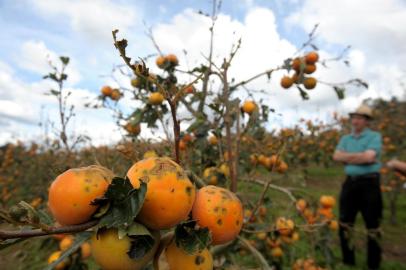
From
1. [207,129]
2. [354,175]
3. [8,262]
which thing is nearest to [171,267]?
[207,129]

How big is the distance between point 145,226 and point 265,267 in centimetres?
48

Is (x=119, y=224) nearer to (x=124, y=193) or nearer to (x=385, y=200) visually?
(x=124, y=193)

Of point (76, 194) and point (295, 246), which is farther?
point (295, 246)

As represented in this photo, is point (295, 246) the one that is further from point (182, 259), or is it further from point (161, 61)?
point (182, 259)

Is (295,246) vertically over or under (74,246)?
under

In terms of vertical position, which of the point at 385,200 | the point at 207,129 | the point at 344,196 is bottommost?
the point at 385,200

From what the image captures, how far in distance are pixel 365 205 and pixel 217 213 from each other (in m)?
4.08

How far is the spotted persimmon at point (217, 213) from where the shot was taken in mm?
931

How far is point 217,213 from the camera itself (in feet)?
3.05

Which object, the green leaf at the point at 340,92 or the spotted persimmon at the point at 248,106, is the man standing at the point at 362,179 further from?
the spotted persimmon at the point at 248,106

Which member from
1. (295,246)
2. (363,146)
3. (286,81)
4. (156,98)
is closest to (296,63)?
(286,81)

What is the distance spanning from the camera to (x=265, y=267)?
1.13 m

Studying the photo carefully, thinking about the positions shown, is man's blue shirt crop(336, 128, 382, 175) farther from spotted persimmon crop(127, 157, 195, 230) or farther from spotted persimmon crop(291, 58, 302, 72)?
spotted persimmon crop(127, 157, 195, 230)

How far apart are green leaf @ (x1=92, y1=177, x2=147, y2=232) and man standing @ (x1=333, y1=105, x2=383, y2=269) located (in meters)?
3.93
